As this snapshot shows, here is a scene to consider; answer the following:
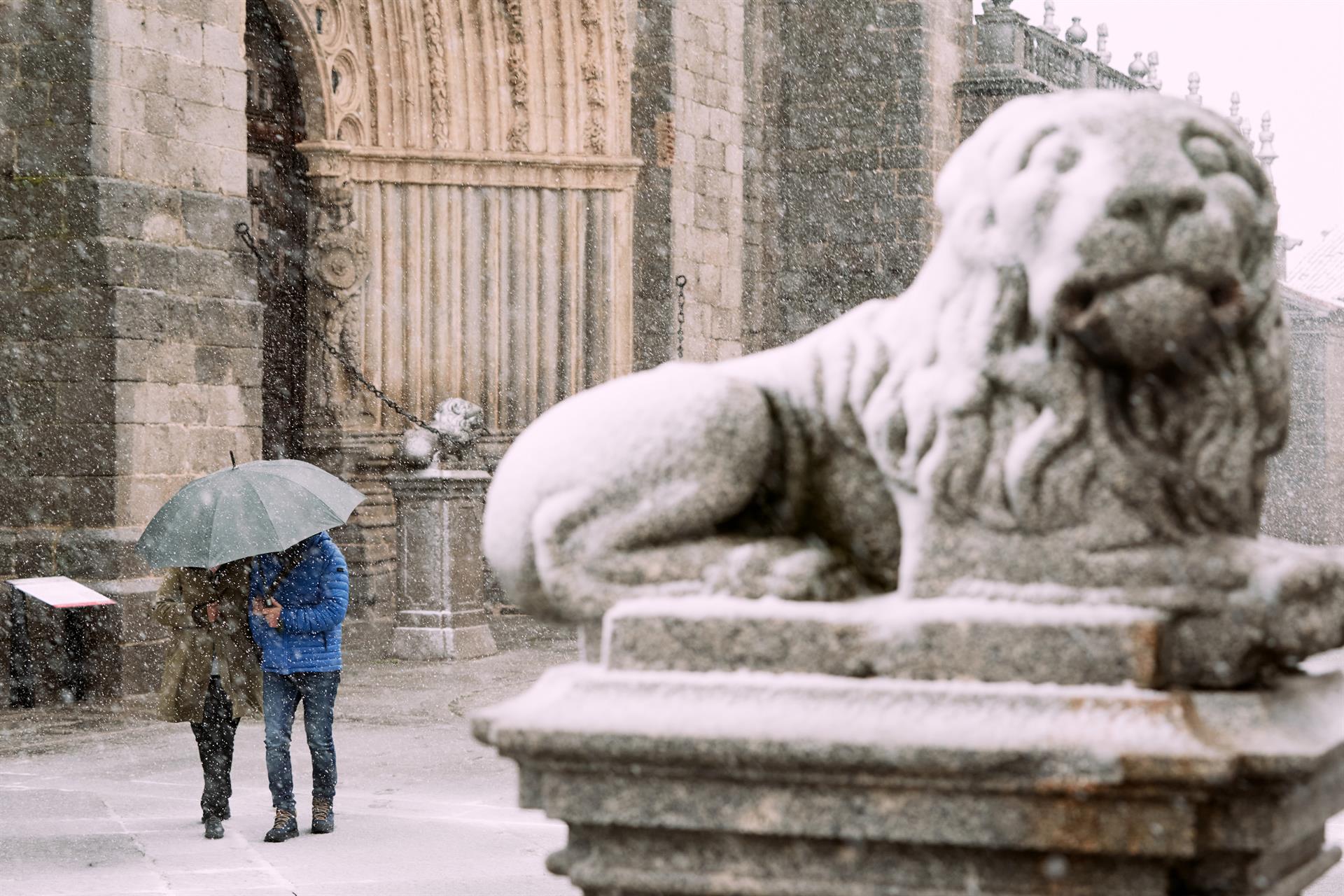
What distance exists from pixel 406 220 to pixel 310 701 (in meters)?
8.37

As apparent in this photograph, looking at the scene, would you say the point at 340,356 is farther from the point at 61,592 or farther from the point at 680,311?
the point at 61,592

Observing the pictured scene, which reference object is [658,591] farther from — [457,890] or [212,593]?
[212,593]

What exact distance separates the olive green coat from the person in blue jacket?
84mm

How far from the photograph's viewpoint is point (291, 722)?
7102 mm

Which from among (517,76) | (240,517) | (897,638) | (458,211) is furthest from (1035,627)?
(517,76)

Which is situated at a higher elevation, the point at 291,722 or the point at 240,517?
the point at 240,517

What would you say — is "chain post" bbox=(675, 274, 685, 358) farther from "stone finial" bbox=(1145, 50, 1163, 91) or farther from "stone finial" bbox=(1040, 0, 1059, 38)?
"stone finial" bbox=(1145, 50, 1163, 91)

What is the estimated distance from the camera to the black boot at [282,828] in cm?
699

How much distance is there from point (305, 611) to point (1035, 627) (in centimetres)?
481

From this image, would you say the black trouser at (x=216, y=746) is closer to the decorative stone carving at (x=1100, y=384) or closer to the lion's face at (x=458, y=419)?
the decorative stone carving at (x=1100, y=384)

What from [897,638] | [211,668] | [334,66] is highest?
[334,66]

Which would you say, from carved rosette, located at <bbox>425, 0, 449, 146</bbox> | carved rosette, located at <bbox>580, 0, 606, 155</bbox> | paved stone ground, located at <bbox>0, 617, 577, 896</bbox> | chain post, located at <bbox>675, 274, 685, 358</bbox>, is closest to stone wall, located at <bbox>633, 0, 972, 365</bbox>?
chain post, located at <bbox>675, 274, 685, 358</bbox>

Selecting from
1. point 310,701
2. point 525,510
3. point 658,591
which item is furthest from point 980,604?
point 310,701

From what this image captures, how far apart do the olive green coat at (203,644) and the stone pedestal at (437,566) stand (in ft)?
17.8
